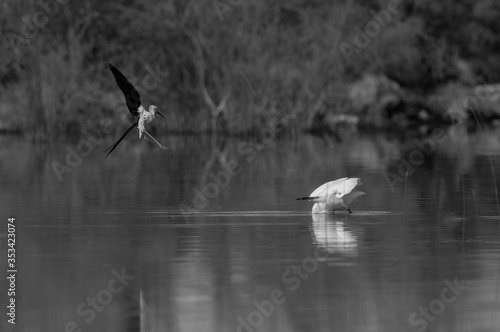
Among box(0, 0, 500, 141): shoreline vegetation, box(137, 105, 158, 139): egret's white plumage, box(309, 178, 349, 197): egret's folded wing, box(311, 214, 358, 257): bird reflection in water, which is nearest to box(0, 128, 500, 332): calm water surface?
box(311, 214, 358, 257): bird reflection in water

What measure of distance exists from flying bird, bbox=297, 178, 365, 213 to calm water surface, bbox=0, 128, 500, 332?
0.48 feet

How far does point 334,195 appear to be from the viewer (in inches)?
534

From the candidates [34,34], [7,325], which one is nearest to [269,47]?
[34,34]

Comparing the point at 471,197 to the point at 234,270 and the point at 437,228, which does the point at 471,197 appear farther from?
the point at 234,270

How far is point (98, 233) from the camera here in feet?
41.3

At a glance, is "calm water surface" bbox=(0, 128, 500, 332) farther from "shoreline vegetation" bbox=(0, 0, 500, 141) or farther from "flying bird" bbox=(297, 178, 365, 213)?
"shoreline vegetation" bbox=(0, 0, 500, 141)

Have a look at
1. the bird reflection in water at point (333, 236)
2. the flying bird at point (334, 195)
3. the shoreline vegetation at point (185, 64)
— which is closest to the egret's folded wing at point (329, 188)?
the flying bird at point (334, 195)

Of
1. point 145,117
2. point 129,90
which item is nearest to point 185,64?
point 145,117

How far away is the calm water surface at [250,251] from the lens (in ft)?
27.3

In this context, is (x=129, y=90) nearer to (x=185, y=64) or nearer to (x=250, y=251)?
(x=250, y=251)

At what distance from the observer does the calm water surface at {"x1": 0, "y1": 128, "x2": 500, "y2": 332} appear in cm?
832

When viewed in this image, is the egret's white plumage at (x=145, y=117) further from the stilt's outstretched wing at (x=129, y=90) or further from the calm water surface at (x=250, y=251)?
the calm water surface at (x=250, y=251)

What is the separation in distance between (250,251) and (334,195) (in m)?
2.60

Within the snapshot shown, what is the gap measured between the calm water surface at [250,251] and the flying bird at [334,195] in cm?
15
